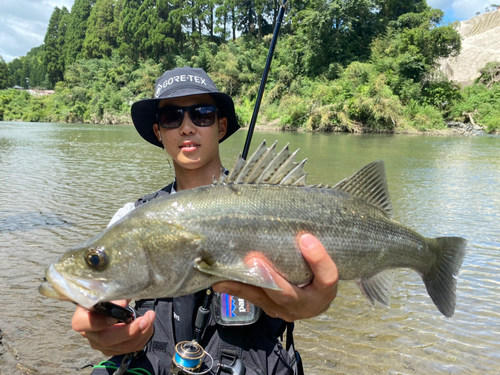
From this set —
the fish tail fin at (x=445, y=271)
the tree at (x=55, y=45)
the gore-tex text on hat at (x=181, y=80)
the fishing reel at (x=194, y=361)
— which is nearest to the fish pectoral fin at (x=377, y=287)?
the fish tail fin at (x=445, y=271)

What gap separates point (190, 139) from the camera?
10.0 feet

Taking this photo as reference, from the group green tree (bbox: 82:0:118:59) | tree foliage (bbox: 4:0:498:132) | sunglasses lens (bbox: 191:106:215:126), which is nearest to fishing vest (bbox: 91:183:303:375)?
sunglasses lens (bbox: 191:106:215:126)

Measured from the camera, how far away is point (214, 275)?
69.5 inches

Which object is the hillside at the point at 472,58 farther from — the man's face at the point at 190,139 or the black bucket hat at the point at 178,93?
the man's face at the point at 190,139

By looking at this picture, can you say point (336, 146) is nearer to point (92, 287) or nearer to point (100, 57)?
point (92, 287)

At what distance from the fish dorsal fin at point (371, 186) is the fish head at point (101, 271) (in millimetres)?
1303

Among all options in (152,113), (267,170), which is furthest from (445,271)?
(152,113)

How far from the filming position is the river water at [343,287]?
3.72 meters

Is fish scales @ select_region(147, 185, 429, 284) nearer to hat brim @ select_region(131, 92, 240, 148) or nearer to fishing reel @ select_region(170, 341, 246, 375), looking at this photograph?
fishing reel @ select_region(170, 341, 246, 375)

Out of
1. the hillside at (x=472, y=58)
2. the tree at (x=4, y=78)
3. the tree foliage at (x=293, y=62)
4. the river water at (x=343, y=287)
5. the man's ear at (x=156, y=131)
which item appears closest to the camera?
the man's ear at (x=156, y=131)

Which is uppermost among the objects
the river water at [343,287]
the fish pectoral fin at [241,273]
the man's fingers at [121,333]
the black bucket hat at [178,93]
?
the black bucket hat at [178,93]

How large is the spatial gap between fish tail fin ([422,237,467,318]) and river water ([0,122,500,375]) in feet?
5.53

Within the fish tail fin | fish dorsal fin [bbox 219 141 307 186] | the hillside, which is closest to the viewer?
fish dorsal fin [bbox 219 141 307 186]

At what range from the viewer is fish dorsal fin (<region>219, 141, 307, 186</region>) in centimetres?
201
